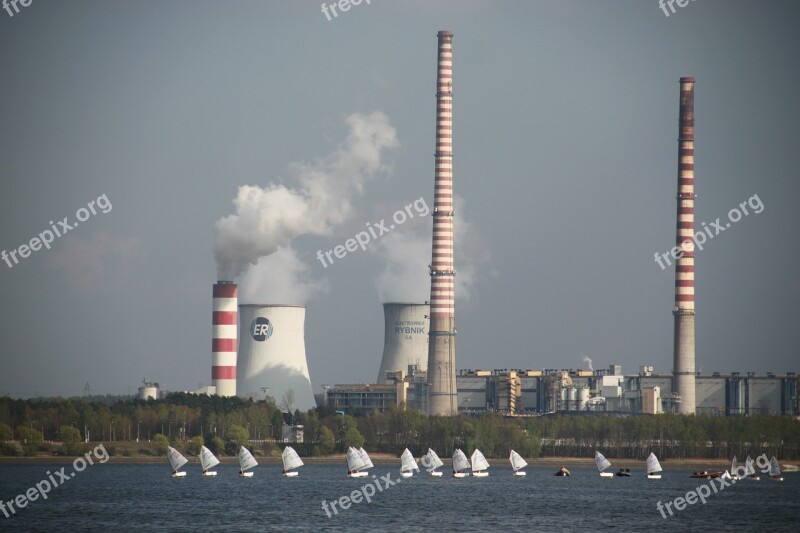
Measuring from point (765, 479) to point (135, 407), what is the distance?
160 feet

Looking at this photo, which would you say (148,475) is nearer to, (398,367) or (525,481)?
(525,481)

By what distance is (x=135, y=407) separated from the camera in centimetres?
12888

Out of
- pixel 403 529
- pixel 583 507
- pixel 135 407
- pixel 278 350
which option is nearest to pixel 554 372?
pixel 278 350

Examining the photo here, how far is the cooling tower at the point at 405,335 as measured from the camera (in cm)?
14275

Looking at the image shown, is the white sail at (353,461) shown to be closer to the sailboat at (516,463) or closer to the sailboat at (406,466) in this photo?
the sailboat at (406,466)

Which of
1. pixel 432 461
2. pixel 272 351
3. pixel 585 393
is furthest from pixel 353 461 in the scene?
pixel 585 393

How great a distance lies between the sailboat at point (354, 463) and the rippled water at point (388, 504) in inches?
24.8

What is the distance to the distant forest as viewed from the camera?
4808 inches

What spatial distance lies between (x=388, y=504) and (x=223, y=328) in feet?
159

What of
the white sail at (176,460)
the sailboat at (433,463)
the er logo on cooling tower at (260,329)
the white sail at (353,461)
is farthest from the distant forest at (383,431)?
the white sail at (353,461)

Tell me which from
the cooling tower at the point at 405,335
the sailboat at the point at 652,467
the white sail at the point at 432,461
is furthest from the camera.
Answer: the cooling tower at the point at 405,335

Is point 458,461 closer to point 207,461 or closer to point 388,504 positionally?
point 207,461

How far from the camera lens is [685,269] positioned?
135 m

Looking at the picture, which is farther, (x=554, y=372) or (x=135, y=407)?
(x=554, y=372)
